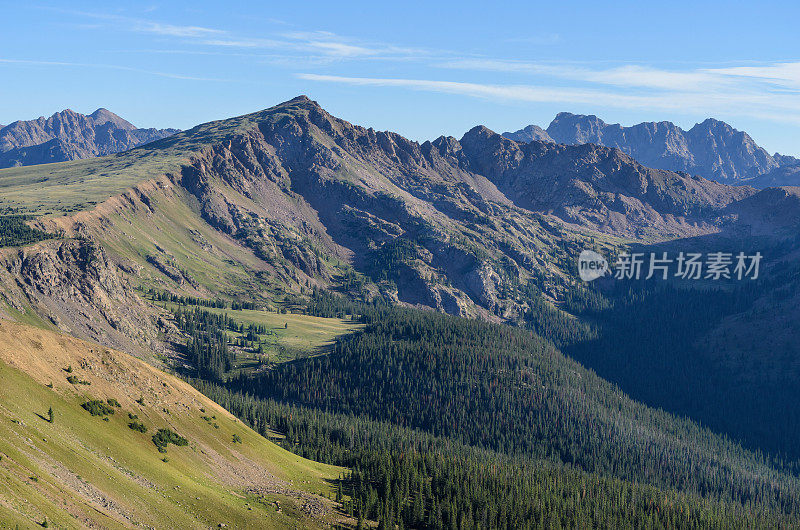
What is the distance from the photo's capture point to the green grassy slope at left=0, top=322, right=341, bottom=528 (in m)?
73.4

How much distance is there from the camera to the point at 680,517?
185375 mm

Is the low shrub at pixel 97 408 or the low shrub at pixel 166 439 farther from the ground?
the low shrub at pixel 97 408

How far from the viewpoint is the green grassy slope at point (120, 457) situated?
73.4 meters

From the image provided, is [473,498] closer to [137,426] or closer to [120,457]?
[137,426]

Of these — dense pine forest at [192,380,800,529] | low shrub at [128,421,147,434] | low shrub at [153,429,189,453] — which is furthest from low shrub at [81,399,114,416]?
dense pine forest at [192,380,800,529]

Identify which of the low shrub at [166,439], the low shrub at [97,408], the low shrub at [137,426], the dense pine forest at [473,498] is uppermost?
the low shrub at [97,408]

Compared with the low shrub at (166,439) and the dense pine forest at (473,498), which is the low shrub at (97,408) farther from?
the dense pine forest at (473,498)

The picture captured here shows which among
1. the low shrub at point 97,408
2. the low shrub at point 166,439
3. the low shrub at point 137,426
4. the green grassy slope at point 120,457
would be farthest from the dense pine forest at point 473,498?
the low shrub at point 97,408

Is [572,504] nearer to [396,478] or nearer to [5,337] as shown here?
[396,478]

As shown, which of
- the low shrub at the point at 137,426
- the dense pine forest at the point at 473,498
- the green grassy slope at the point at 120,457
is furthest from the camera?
the dense pine forest at the point at 473,498

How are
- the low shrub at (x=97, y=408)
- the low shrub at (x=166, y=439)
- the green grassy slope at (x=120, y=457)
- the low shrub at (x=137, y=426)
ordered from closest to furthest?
the green grassy slope at (x=120, y=457), the low shrub at (x=97, y=408), the low shrub at (x=137, y=426), the low shrub at (x=166, y=439)

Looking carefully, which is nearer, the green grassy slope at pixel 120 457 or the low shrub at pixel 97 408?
the green grassy slope at pixel 120 457

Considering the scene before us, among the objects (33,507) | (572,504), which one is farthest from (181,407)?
(572,504)

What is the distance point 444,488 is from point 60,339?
3532 inches
